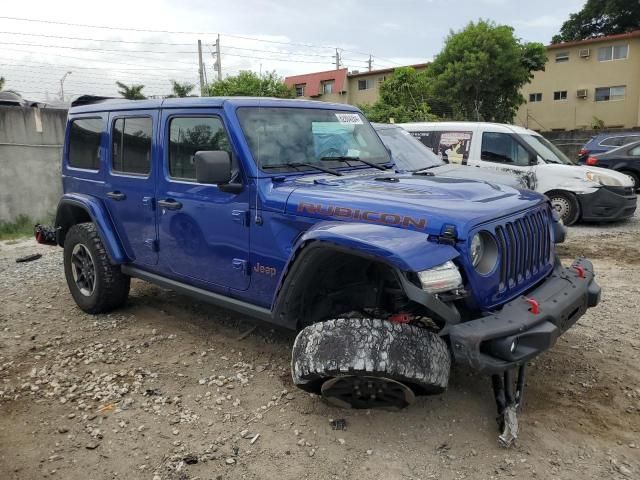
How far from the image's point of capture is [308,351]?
9.20 feet

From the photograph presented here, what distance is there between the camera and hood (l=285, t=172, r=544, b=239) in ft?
9.23

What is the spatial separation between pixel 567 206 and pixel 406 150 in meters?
3.59

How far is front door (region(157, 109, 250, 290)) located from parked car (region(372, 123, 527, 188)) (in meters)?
3.58

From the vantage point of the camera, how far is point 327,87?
38406 mm

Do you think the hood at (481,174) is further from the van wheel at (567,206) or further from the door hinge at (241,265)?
the door hinge at (241,265)

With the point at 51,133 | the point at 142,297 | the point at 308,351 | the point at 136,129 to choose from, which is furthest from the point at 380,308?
the point at 51,133

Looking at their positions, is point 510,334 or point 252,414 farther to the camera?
point 252,414

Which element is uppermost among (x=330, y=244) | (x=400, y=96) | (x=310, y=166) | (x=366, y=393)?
(x=400, y=96)

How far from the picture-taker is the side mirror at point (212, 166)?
130 inches

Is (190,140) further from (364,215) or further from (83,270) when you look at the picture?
(83,270)

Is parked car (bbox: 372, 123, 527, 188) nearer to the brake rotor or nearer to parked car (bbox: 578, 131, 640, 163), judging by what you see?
the brake rotor

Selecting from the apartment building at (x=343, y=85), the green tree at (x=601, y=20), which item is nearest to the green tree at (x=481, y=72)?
the apartment building at (x=343, y=85)

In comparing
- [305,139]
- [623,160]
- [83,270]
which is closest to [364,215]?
[305,139]

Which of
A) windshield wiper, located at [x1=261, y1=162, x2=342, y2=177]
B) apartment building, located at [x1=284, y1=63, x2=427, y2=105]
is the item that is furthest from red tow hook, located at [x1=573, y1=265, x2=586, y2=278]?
apartment building, located at [x1=284, y1=63, x2=427, y2=105]
